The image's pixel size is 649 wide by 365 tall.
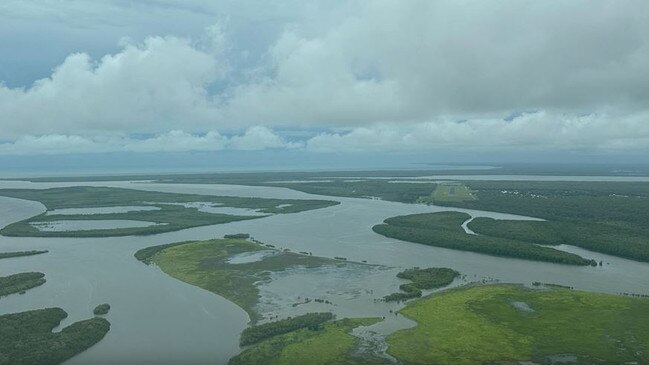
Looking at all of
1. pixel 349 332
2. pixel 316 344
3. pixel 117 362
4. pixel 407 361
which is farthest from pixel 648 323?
pixel 117 362

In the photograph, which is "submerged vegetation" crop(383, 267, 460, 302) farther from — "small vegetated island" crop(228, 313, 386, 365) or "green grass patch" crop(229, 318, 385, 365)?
"green grass patch" crop(229, 318, 385, 365)

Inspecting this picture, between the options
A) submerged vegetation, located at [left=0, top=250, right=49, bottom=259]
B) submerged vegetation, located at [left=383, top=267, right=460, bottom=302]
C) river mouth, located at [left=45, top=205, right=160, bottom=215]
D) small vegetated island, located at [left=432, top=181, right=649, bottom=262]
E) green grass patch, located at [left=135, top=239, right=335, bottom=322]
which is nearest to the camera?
submerged vegetation, located at [left=383, top=267, right=460, bottom=302]

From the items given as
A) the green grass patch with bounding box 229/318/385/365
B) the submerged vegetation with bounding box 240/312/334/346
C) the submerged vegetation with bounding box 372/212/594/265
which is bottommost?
the green grass patch with bounding box 229/318/385/365

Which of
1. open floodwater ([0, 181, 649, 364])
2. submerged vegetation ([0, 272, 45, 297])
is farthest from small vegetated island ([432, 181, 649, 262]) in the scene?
submerged vegetation ([0, 272, 45, 297])

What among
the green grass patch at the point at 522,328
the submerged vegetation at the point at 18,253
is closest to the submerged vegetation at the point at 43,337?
the green grass patch at the point at 522,328

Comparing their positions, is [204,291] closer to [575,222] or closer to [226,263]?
[226,263]

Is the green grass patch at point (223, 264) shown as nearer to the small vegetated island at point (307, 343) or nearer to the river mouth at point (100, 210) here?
the small vegetated island at point (307, 343)
